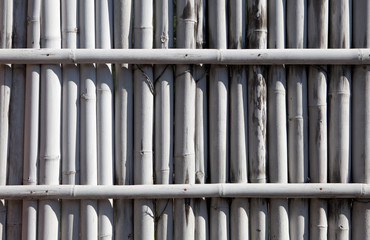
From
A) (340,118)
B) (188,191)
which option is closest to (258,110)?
(340,118)

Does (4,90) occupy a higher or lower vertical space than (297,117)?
higher

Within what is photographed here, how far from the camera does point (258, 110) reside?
2375 mm

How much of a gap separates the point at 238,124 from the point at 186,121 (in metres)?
0.24

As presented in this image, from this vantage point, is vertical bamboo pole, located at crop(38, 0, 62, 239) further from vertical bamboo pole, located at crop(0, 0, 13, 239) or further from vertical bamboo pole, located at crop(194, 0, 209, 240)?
vertical bamboo pole, located at crop(194, 0, 209, 240)

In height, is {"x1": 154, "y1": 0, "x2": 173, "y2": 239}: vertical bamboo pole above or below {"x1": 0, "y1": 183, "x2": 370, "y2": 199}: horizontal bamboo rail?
above

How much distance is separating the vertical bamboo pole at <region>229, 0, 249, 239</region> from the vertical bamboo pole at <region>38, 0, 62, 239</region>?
0.80 metres

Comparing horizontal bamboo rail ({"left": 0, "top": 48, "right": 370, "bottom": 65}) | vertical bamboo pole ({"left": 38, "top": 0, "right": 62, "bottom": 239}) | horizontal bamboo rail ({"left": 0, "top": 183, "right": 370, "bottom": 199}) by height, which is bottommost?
horizontal bamboo rail ({"left": 0, "top": 183, "right": 370, "bottom": 199})

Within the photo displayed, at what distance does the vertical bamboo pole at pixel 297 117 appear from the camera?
7.81 ft

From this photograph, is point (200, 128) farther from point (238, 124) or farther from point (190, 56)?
point (190, 56)

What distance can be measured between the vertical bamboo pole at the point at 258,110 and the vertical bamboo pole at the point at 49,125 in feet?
2.90

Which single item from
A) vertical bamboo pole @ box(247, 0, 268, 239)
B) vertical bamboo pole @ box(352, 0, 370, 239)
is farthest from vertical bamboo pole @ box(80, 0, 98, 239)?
vertical bamboo pole @ box(352, 0, 370, 239)

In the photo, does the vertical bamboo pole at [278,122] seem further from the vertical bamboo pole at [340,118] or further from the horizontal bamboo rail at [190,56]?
the vertical bamboo pole at [340,118]

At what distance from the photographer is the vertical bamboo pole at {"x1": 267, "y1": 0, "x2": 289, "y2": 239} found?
93.5 inches

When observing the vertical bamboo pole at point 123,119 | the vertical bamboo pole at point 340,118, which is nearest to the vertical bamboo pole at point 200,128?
the vertical bamboo pole at point 123,119
